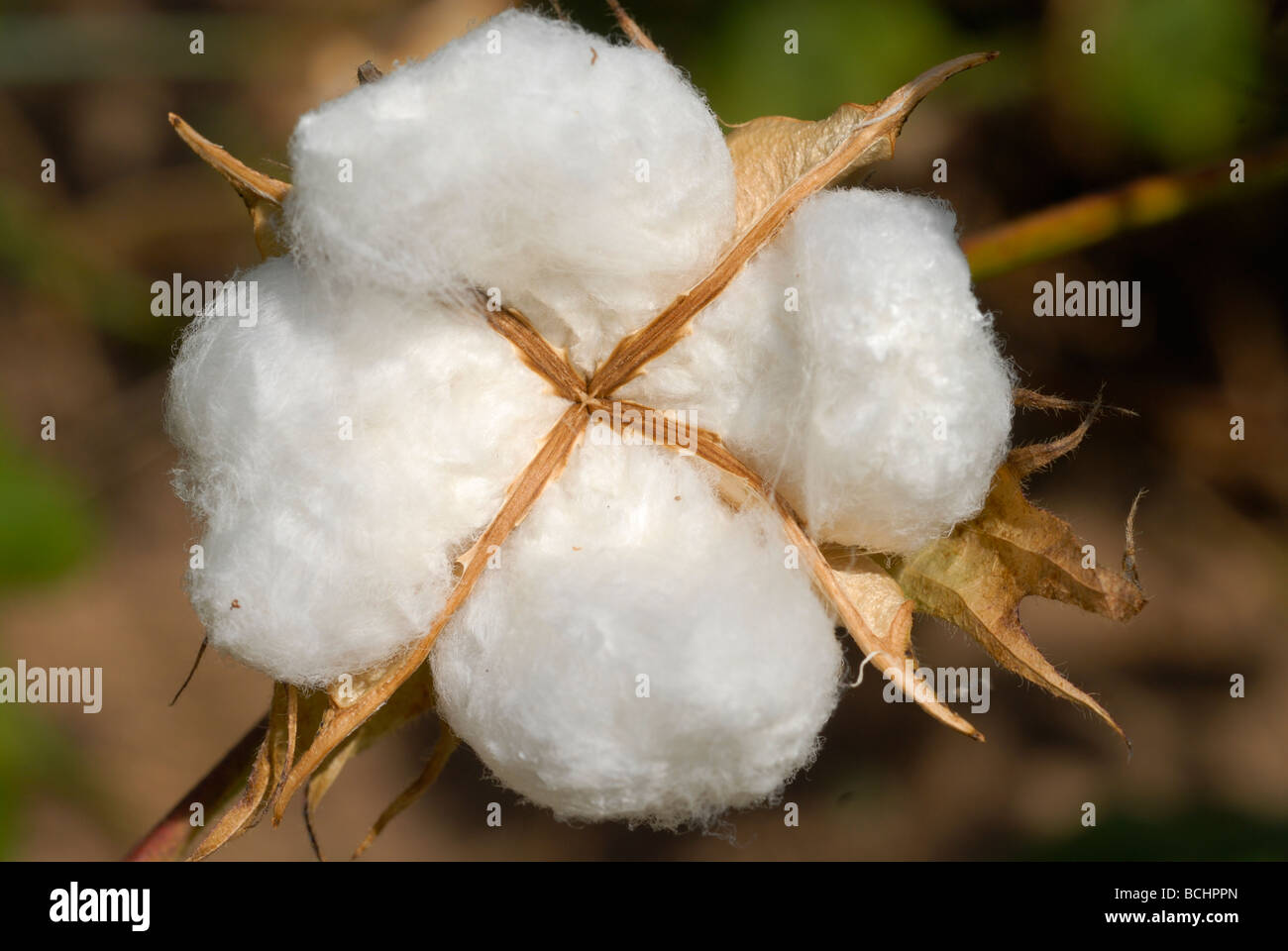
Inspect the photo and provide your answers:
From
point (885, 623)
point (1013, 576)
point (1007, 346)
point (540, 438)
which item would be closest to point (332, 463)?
point (540, 438)

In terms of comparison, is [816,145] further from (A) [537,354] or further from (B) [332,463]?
(B) [332,463]

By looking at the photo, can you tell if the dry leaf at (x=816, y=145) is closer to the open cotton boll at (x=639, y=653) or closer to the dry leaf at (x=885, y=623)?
the open cotton boll at (x=639, y=653)

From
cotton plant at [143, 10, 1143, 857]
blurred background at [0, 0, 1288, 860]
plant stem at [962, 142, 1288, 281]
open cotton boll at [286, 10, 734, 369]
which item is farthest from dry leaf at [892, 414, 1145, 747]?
blurred background at [0, 0, 1288, 860]

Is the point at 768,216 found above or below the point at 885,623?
above

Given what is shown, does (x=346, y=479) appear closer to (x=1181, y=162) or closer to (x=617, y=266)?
(x=617, y=266)

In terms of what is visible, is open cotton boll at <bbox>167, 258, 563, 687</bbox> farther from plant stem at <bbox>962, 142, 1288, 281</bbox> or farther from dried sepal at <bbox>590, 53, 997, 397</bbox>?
plant stem at <bbox>962, 142, 1288, 281</bbox>

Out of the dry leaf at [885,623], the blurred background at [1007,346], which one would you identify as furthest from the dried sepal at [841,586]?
the blurred background at [1007,346]
